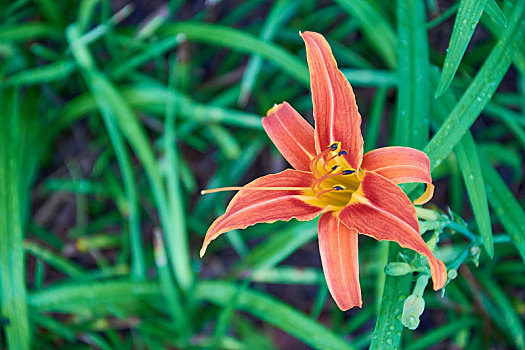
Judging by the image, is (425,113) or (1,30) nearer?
(425,113)

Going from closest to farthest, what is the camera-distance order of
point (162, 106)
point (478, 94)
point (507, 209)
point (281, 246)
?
point (478, 94) → point (507, 209) → point (281, 246) → point (162, 106)

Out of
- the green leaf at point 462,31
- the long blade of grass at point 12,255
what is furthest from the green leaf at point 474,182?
the long blade of grass at point 12,255

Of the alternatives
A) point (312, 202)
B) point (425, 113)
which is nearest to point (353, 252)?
point (312, 202)

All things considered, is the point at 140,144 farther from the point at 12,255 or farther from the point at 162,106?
the point at 12,255

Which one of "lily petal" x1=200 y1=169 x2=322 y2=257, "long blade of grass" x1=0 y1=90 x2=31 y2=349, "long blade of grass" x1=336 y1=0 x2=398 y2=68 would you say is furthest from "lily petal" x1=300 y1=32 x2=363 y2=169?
"long blade of grass" x1=0 y1=90 x2=31 y2=349

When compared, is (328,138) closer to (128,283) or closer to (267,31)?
(267,31)

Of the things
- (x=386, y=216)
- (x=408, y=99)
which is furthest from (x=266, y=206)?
(x=408, y=99)

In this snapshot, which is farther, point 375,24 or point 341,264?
point 375,24
